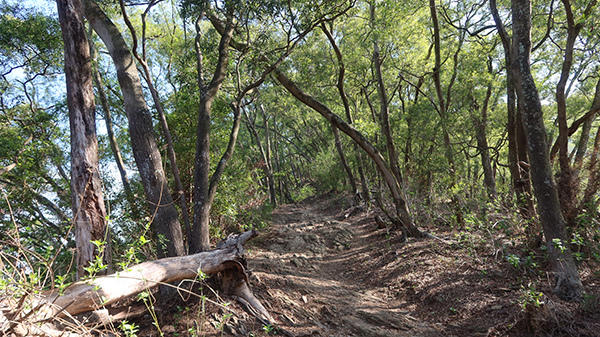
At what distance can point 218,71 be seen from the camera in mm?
6035

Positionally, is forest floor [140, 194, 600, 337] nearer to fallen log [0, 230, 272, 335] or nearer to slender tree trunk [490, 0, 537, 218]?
fallen log [0, 230, 272, 335]

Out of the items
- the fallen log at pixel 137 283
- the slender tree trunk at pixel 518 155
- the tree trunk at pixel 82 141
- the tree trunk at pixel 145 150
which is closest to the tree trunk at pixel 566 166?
the slender tree trunk at pixel 518 155

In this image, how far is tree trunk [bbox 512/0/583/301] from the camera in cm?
403

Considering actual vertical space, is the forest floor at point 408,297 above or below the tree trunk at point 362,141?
below

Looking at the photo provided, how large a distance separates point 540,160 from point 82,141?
6152 mm

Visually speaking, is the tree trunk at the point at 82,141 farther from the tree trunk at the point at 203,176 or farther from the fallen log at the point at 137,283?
the tree trunk at the point at 203,176

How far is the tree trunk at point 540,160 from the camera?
13.2 feet

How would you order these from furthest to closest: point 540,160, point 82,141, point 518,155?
point 518,155 → point 540,160 → point 82,141

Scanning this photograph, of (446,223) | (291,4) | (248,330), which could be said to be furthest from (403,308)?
(291,4)

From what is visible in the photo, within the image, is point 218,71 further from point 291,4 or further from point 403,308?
point 403,308

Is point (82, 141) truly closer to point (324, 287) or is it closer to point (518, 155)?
point (324, 287)

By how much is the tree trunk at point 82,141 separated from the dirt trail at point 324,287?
247cm

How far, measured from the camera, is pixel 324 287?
19.8 feet

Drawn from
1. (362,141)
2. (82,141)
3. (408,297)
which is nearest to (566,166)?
(408,297)
